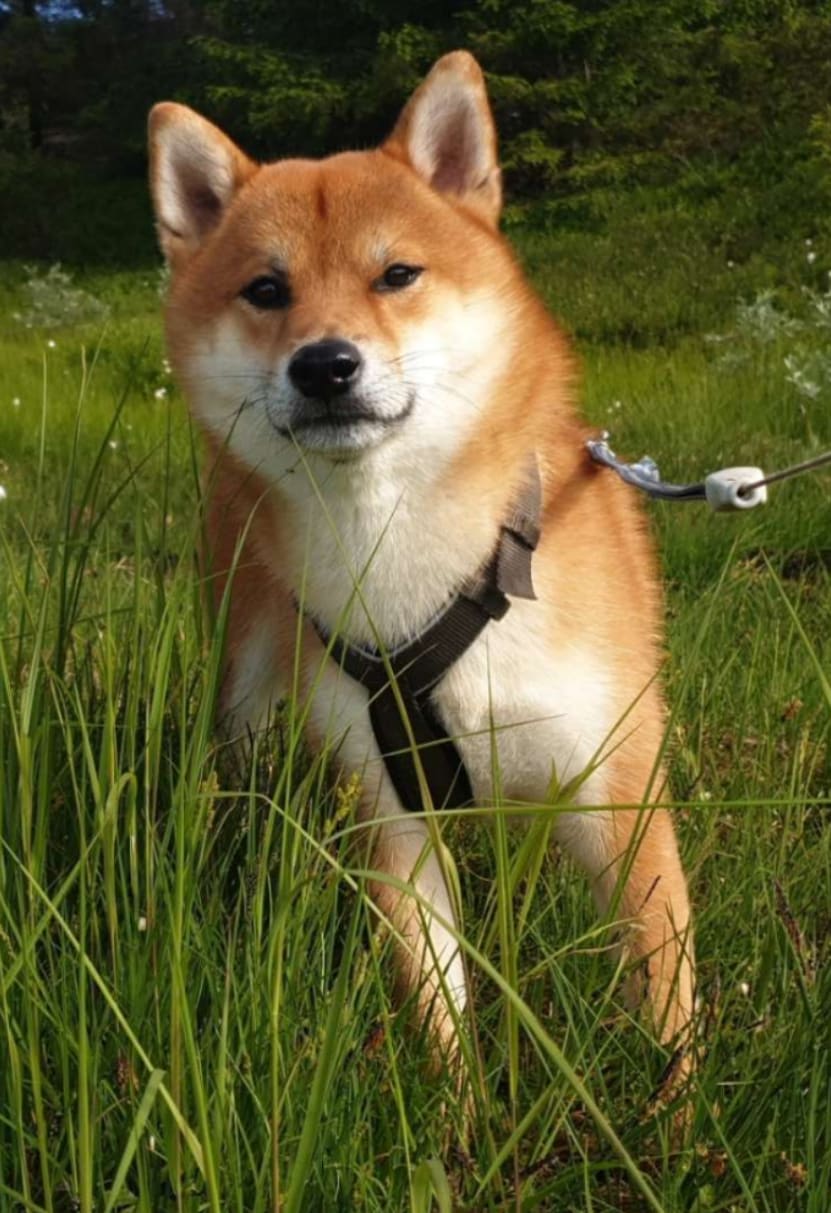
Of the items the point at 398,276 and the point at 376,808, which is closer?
the point at 376,808

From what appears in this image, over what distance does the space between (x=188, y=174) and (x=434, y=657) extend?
1090 millimetres

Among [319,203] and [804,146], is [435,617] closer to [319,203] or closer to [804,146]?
[319,203]

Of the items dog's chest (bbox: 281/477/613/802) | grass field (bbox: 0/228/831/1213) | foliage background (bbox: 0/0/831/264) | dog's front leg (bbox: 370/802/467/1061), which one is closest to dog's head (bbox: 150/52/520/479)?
dog's chest (bbox: 281/477/613/802)

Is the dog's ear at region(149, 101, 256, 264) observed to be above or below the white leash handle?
above

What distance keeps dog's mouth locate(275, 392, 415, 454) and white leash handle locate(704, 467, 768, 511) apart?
48cm

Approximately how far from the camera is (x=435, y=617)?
1857 mm

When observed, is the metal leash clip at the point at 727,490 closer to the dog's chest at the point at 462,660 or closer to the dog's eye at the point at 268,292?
the dog's chest at the point at 462,660

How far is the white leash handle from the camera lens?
1.58m

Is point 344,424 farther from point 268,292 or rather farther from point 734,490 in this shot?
point 734,490

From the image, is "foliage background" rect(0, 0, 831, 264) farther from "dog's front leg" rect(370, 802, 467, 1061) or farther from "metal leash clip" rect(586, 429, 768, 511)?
"dog's front leg" rect(370, 802, 467, 1061)

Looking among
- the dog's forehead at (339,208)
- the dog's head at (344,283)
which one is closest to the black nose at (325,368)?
the dog's head at (344,283)

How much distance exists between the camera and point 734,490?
5.23 feet

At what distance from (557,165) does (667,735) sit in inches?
558

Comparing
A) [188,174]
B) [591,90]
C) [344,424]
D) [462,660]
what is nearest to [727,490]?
[462,660]
